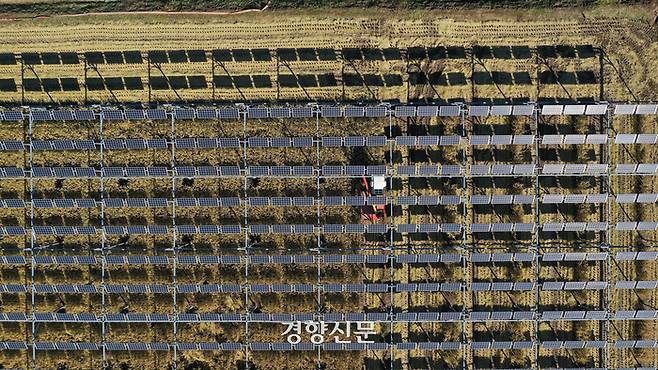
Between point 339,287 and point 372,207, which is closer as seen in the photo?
point 339,287

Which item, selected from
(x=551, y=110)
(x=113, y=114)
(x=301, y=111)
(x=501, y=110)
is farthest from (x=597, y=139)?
(x=113, y=114)

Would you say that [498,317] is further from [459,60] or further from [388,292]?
[459,60]

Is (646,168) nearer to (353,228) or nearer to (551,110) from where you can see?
(551,110)

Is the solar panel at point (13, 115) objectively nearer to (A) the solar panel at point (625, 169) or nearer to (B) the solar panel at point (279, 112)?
(B) the solar panel at point (279, 112)

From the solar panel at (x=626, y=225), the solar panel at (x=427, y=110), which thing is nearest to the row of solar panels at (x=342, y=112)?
the solar panel at (x=427, y=110)

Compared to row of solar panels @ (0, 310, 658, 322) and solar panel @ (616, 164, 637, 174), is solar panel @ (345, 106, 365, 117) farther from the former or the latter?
solar panel @ (616, 164, 637, 174)

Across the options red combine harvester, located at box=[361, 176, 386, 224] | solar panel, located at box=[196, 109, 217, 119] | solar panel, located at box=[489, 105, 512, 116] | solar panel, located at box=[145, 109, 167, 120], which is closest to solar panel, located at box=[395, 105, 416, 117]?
red combine harvester, located at box=[361, 176, 386, 224]

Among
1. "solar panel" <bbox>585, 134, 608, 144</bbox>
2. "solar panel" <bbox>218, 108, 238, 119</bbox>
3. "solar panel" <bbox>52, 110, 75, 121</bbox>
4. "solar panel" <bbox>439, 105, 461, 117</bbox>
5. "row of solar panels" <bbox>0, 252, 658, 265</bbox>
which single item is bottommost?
"row of solar panels" <bbox>0, 252, 658, 265</bbox>
